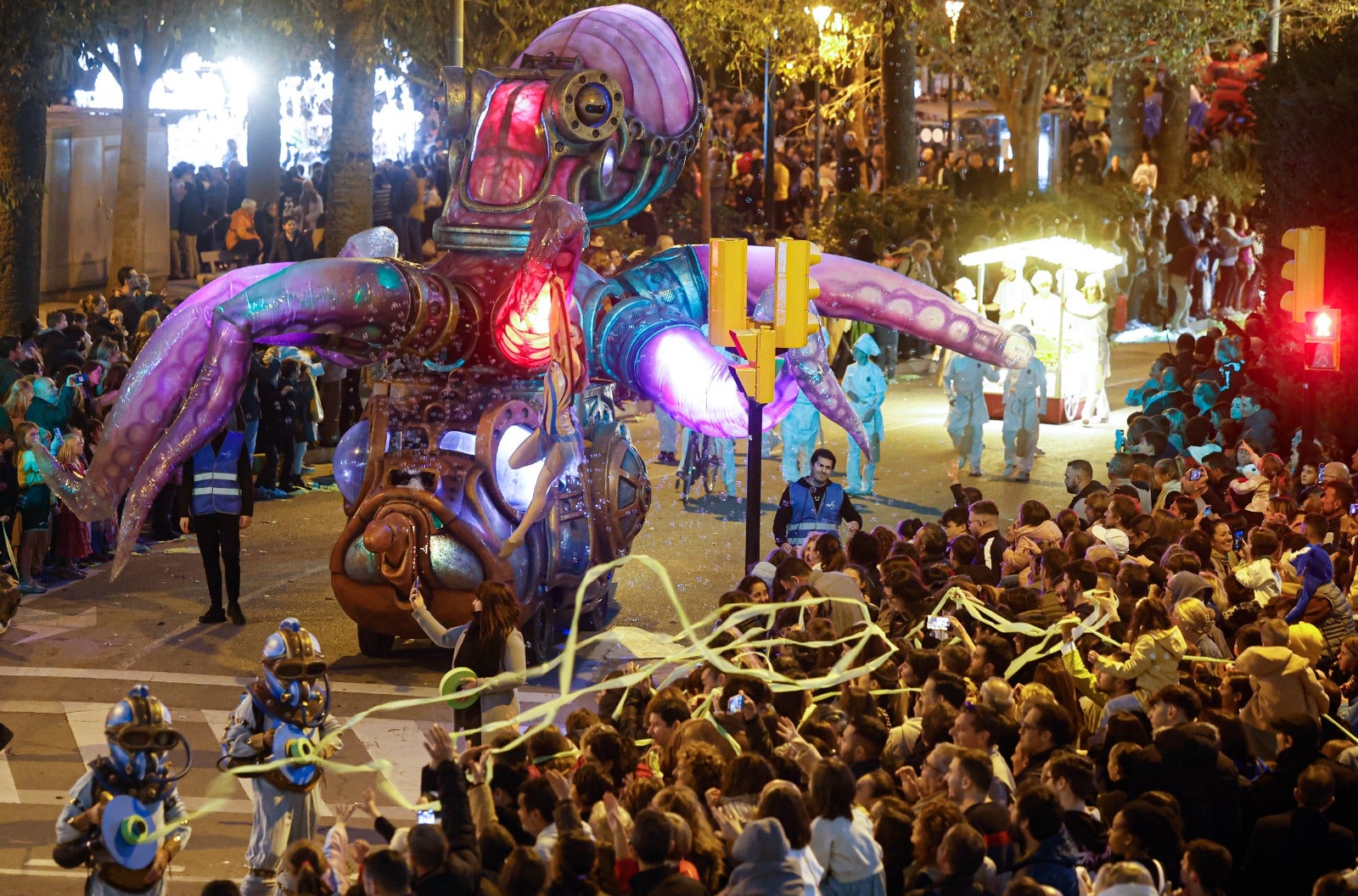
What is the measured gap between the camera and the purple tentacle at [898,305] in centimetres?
1328

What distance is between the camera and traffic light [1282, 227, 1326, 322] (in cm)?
1367

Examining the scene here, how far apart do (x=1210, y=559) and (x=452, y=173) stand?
570 centimetres

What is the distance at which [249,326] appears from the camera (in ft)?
38.9

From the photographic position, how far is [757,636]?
10953 mm

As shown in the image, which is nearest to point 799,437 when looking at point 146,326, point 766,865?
point 146,326

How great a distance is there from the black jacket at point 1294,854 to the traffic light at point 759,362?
4.68 meters

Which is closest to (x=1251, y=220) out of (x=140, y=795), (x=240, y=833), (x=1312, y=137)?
(x=1312, y=137)

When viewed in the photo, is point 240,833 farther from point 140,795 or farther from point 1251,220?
point 1251,220

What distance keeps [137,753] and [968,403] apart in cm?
1301

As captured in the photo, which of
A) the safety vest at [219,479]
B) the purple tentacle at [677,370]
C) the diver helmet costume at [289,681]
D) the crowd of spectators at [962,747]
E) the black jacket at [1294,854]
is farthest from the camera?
the safety vest at [219,479]

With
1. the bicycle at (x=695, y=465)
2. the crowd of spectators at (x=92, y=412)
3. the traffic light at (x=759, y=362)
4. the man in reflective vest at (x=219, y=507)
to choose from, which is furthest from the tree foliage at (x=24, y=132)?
the traffic light at (x=759, y=362)

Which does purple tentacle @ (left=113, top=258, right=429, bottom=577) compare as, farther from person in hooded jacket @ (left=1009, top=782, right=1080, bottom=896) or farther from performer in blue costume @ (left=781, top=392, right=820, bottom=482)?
person in hooded jacket @ (left=1009, top=782, right=1080, bottom=896)

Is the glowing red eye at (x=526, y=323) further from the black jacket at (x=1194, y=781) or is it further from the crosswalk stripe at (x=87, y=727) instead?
the black jacket at (x=1194, y=781)

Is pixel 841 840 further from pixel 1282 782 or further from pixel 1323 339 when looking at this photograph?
pixel 1323 339
